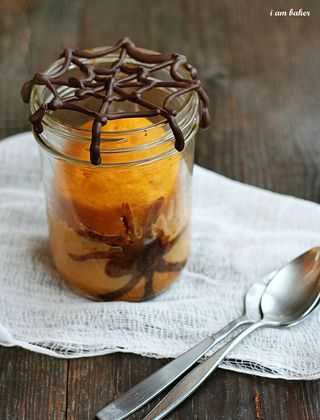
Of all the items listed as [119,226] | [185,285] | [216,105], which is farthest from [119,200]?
[216,105]

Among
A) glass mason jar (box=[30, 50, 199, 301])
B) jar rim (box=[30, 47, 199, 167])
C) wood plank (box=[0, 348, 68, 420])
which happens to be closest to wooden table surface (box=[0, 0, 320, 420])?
wood plank (box=[0, 348, 68, 420])

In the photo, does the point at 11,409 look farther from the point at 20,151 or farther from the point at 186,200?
the point at 20,151

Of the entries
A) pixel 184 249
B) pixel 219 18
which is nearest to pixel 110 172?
pixel 184 249

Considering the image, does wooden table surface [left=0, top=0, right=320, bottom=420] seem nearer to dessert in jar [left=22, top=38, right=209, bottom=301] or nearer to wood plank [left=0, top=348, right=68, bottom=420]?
wood plank [left=0, top=348, right=68, bottom=420]

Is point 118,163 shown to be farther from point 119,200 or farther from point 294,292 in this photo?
point 294,292

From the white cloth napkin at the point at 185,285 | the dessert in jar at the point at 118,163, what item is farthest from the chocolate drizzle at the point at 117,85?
the white cloth napkin at the point at 185,285
